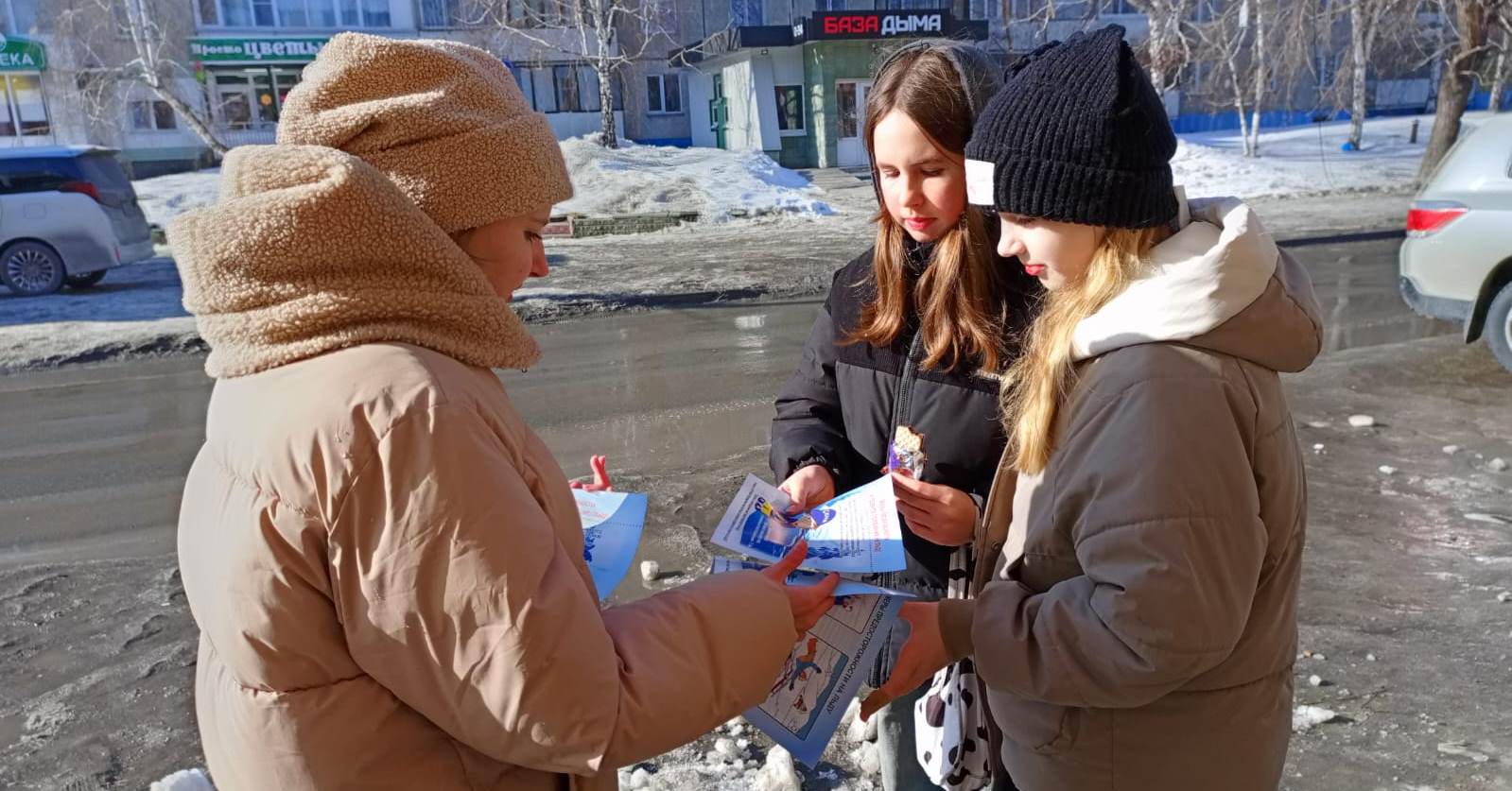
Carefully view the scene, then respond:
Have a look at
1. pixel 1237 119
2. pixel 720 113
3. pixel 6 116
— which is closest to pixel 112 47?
pixel 6 116

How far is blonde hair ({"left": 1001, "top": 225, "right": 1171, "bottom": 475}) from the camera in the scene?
65.1 inches

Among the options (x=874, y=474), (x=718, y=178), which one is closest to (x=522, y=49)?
(x=718, y=178)

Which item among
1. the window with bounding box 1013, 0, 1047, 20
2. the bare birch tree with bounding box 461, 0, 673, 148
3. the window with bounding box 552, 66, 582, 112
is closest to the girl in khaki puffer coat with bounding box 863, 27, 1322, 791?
the bare birch tree with bounding box 461, 0, 673, 148

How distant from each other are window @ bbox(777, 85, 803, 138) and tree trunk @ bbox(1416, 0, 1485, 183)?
673 inches

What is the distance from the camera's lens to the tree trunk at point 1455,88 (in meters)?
15.0

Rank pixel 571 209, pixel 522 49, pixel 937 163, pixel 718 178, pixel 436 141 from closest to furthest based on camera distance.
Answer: pixel 436 141, pixel 937 163, pixel 571 209, pixel 718 178, pixel 522 49

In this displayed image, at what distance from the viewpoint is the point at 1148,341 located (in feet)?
5.02

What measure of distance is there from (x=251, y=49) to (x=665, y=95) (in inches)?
533

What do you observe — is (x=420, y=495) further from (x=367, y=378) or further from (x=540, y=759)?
(x=540, y=759)

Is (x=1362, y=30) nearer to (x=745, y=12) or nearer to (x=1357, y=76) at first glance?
(x=1357, y=76)

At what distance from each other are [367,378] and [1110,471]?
1.03 m

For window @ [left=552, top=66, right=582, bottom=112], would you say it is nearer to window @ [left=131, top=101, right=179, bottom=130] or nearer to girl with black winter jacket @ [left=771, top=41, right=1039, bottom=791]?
window @ [left=131, top=101, right=179, bottom=130]

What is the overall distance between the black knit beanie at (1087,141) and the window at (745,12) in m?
35.4

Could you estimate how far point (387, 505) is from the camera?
1.16 m
